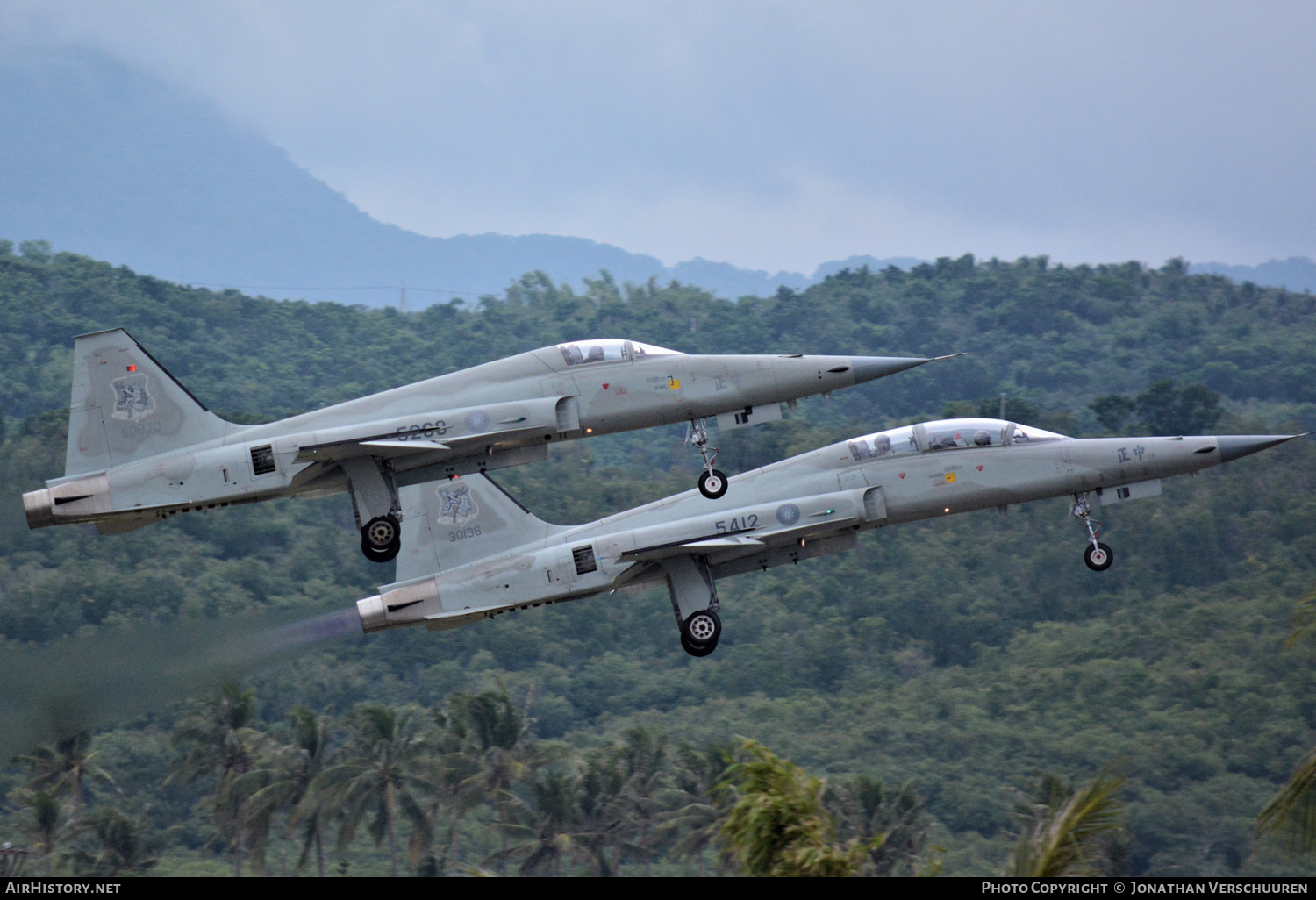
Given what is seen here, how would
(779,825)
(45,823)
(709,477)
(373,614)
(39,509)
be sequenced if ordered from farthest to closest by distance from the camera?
(45,823)
(373,614)
(709,477)
(39,509)
(779,825)

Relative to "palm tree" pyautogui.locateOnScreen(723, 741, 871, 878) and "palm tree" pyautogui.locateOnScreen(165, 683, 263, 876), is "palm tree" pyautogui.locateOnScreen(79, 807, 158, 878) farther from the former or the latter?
"palm tree" pyautogui.locateOnScreen(723, 741, 871, 878)

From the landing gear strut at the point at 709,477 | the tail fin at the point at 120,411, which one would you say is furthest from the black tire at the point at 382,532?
the landing gear strut at the point at 709,477

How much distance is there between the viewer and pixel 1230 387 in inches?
6299

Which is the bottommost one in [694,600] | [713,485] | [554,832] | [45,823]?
[554,832]

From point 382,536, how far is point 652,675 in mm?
66795

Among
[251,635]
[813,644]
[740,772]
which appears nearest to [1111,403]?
[813,644]

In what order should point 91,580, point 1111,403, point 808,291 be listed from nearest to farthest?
point 91,580
point 1111,403
point 808,291

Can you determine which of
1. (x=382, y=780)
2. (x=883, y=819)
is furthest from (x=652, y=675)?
(x=883, y=819)

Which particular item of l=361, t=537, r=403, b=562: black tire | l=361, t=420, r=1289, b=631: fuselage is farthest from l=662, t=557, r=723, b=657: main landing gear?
l=361, t=537, r=403, b=562: black tire

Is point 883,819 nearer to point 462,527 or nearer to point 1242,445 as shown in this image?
point 462,527

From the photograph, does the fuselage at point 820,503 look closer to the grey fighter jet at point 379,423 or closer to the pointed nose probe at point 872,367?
the pointed nose probe at point 872,367

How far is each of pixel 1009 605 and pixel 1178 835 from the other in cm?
2812

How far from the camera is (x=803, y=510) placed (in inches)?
1346
